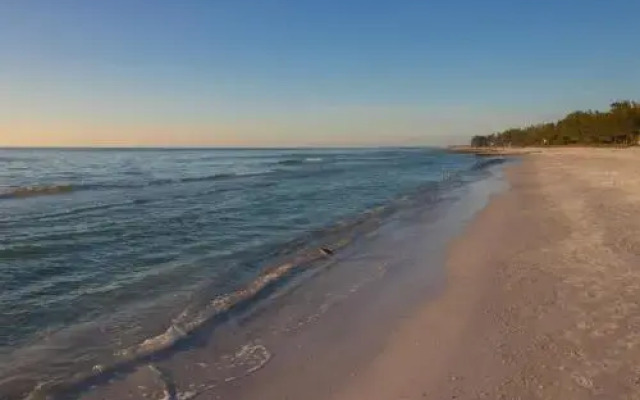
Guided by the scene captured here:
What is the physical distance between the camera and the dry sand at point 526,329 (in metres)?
5.08

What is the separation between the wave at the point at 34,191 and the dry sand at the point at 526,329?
23.2 m

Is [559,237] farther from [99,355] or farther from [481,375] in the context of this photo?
[99,355]

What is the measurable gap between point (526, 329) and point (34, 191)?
2853cm

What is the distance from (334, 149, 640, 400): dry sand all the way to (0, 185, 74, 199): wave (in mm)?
23225

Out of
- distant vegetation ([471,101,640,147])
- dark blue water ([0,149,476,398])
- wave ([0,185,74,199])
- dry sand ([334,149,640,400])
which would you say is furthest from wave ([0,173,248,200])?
distant vegetation ([471,101,640,147])

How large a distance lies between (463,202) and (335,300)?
16132mm

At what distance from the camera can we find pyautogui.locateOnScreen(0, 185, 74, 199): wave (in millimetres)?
26888

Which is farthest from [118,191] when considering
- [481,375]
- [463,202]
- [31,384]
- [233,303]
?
[481,375]

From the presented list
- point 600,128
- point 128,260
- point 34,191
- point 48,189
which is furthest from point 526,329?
point 600,128

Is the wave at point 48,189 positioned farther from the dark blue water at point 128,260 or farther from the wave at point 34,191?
the dark blue water at point 128,260

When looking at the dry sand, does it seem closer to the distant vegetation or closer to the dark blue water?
the dark blue water

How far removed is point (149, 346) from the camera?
21.5 feet

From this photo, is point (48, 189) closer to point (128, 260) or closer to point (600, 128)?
point (128, 260)

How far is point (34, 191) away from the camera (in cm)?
2869
